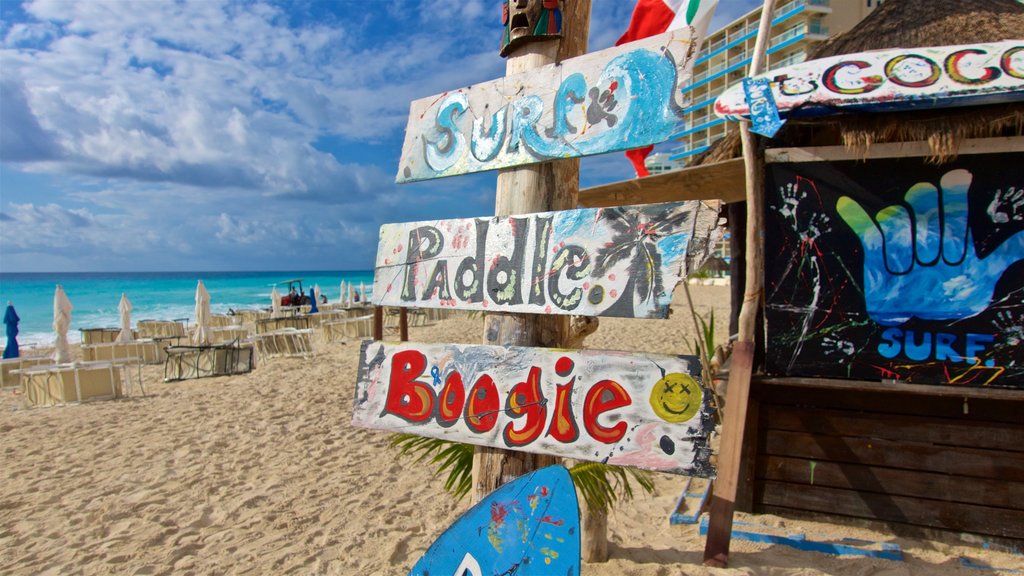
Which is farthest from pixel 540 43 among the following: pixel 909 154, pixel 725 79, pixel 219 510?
pixel 725 79

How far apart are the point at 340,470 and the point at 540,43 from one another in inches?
162

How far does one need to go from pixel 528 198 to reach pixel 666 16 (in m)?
1.12

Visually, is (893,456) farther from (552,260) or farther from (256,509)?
(256,509)

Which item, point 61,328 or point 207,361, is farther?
point 207,361

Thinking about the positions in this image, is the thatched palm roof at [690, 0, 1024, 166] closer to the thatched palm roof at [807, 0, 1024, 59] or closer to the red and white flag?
the thatched palm roof at [807, 0, 1024, 59]

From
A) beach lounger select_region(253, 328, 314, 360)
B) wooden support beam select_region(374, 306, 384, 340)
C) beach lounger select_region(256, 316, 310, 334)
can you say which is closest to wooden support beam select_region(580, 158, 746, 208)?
wooden support beam select_region(374, 306, 384, 340)

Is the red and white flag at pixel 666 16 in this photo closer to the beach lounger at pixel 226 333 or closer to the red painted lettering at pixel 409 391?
the red painted lettering at pixel 409 391

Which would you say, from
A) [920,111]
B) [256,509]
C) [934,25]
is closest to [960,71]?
[920,111]

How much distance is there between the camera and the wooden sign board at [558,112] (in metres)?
1.95

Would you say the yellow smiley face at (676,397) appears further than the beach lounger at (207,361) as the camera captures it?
No

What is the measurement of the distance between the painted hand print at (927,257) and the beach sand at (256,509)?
1.50 metres

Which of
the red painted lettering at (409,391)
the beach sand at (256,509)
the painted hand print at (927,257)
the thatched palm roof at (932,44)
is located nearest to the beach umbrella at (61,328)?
the beach sand at (256,509)

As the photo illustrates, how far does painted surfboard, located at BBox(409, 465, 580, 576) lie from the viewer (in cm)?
175

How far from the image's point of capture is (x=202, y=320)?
11.5m
